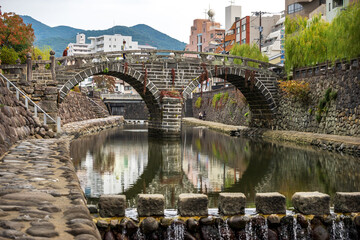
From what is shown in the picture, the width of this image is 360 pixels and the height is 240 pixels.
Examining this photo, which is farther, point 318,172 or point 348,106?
point 348,106

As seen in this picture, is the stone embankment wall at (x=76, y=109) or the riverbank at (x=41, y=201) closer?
the riverbank at (x=41, y=201)

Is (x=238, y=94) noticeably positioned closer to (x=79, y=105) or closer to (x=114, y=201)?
(x=79, y=105)

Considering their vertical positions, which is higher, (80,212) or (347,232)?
(80,212)

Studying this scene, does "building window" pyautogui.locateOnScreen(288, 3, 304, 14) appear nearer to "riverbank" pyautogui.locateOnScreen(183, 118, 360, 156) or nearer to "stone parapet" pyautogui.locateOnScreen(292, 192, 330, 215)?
"riverbank" pyautogui.locateOnScreen(183, 118, 360, 156)

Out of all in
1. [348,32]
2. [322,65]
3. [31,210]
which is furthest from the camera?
[322,65]

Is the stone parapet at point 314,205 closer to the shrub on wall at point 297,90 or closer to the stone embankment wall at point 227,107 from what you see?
the shrub on wall at point 297,90

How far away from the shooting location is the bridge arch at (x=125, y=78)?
27.0 metres

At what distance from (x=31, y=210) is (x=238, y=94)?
124ft

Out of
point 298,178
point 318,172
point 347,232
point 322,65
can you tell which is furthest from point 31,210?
point 322,65

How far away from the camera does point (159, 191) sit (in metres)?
11.0

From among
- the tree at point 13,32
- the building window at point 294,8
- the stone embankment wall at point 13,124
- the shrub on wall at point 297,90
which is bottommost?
the stone embankment wall at point 13,124

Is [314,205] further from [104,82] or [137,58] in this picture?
[104,82]

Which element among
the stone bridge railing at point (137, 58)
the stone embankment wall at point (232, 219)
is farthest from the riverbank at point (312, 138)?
the stone embankment wall at point (232, 219)

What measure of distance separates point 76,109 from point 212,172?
28118mm
